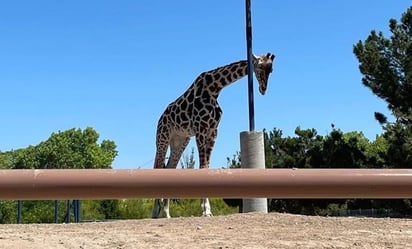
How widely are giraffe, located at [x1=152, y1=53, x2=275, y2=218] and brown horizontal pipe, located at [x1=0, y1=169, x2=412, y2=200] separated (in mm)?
8798

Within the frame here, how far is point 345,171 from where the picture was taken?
2182 millimetres

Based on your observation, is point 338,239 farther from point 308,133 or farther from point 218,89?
point 308,133

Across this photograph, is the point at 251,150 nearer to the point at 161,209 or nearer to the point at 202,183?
the point at 161,209

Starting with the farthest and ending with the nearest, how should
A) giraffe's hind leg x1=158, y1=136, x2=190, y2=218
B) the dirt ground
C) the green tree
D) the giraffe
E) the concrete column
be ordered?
1. the green tree
2. giraffe's hind leg x1=158, y1=136, x2=190, y2=218
3. the giraffe
4. the concrete column
5. the dirt ground

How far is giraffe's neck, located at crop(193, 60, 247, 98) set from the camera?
464 inches

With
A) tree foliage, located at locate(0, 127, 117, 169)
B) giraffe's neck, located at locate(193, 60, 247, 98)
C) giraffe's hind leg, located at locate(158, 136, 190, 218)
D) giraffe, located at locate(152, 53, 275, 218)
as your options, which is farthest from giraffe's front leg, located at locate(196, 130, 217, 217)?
tree foliage, located at locate(0, 127, 117, 169)

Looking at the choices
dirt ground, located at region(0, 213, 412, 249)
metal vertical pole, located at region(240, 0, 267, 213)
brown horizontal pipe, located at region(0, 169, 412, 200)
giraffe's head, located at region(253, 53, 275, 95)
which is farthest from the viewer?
giraffe's head, located at region(253, 53, 275, 95)

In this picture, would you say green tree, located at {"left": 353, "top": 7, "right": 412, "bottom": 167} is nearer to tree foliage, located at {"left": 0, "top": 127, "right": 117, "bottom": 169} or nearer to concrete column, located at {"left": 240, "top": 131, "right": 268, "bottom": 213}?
concrete column, located at {"left": 240, "top": 131, "right": 268, "bottom": 213}

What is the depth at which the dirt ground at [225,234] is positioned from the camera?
7.07 metres

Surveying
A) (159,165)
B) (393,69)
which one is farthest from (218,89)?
(393,69)

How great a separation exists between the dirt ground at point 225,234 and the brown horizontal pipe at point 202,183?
483 cm

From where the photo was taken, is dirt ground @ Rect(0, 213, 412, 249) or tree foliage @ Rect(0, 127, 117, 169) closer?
dirt ground @ Rect(0, 213, 412, 249)

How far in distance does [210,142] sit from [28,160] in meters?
35.7

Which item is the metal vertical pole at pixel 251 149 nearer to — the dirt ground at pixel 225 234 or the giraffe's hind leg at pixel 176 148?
the dirt ground at pixel 225 234
